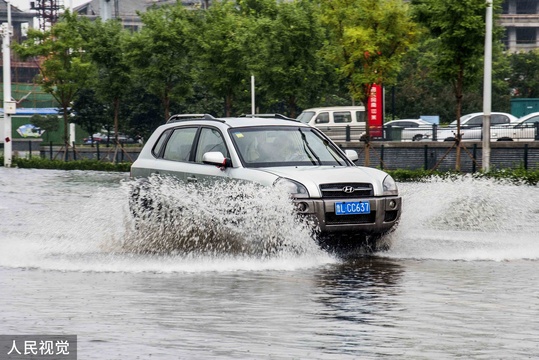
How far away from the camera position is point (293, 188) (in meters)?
11.0

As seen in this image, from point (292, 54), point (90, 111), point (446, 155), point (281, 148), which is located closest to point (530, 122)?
point (446, 155)

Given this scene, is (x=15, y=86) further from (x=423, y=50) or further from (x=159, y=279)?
(x=159, y=279)

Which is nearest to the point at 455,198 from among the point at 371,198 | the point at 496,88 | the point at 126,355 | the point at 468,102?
the point at 371,198

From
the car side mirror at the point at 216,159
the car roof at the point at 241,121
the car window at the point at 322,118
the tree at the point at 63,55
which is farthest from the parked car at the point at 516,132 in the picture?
the car side mirror at the point at 216,159

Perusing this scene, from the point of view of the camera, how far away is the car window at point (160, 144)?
13.6 m

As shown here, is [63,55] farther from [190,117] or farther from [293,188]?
[293,188]

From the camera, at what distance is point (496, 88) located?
6869cm

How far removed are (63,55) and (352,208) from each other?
42139 mm

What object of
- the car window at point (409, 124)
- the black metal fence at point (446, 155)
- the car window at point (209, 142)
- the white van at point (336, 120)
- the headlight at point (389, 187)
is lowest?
the black metal fence at point (446, 155)

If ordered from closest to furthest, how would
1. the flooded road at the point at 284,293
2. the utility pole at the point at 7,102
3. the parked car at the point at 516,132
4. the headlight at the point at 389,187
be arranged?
the flooded road at the point at 284,293 < the headlight at the point at 389,187 < the parked car at the point at 516,132 < the utility pole at the point at 7,102

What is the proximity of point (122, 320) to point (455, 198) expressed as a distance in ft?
25.7

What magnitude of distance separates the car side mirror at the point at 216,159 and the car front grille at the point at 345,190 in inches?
53.6

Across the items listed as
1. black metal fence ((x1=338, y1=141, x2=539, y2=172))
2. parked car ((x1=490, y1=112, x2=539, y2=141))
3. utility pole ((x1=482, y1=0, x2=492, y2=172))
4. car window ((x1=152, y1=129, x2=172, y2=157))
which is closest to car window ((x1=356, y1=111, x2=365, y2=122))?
black metal fence ((x1=338, y1=141, x2=539, y2=172))

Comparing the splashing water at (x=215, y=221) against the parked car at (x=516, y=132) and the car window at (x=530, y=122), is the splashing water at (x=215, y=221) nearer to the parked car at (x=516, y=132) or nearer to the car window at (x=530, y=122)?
the parked car at (x=516, y=132)
